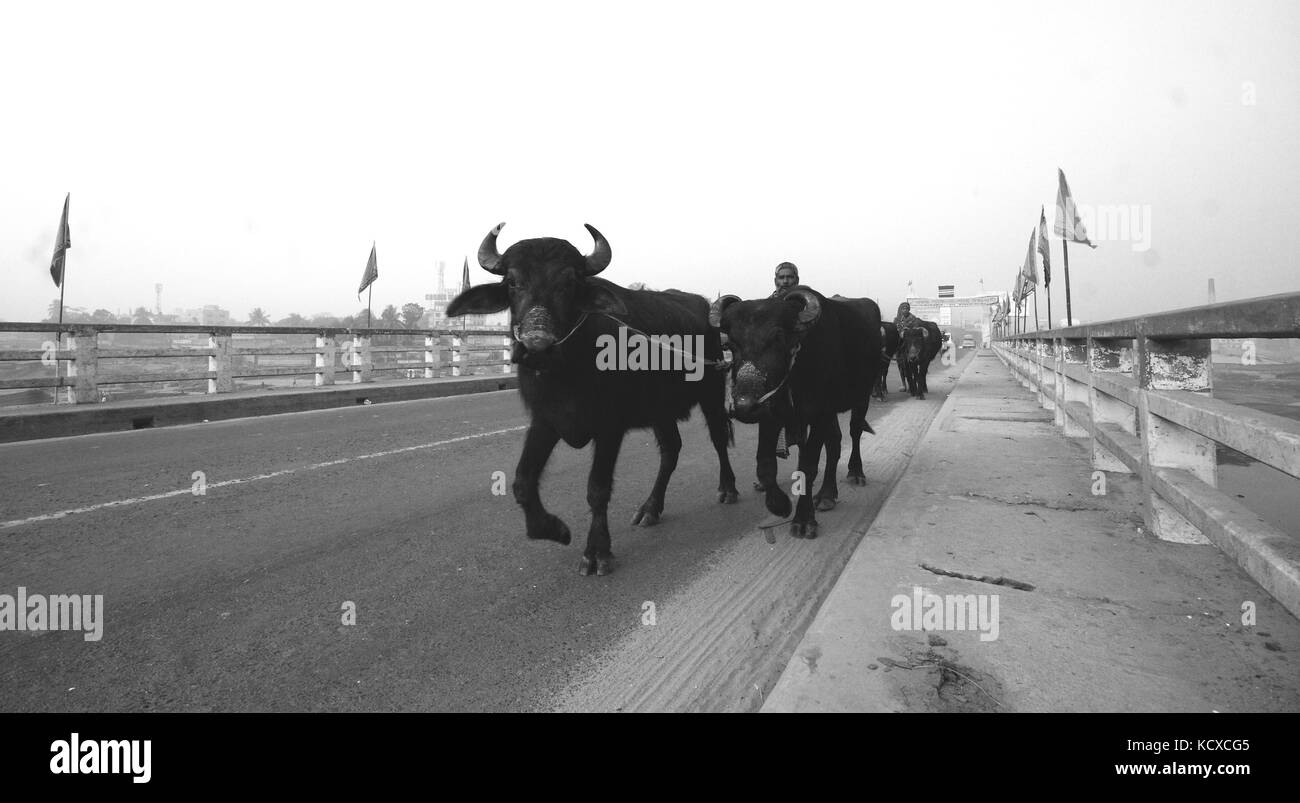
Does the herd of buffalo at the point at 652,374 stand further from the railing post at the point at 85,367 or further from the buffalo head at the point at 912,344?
the railing post at the point at 85,367

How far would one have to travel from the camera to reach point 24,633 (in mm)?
2695

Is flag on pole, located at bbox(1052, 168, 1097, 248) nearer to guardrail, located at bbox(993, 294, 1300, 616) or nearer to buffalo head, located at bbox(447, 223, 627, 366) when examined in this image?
guardrail, located at bbox(993, 294, 1300, 616)

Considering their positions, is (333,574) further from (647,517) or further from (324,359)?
(324,359)

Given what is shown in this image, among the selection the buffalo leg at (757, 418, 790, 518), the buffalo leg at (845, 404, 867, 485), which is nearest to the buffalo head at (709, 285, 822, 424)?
the buffalo leg at (757, 418, 790, 518)

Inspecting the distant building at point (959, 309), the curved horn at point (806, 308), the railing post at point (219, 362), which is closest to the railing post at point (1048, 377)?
the curved horn at point (806, 308)

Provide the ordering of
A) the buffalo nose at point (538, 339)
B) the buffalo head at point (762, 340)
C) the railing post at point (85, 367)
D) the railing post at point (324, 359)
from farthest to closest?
the railing post at point (324, 359) → the railing post at point (85, 367) → the buffalo head at point (762, 340) → the buffalo nose at point (538, 339)

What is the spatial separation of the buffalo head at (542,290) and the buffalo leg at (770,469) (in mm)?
1330

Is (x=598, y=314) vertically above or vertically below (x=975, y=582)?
above

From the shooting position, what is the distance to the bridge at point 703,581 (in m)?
2.16

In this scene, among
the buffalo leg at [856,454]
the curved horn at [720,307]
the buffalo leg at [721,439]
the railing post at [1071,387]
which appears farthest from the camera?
the railing post at [1071,387]
